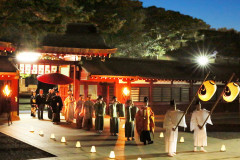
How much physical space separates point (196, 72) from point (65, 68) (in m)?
9.81

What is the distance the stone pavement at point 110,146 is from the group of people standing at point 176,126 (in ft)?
0.99

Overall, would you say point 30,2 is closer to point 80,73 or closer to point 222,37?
point 80,73

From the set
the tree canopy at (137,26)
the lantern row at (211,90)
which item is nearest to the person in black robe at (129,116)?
the lantern row at (211,90)

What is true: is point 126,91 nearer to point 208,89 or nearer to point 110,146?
point 110,146

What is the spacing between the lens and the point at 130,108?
1443 cm

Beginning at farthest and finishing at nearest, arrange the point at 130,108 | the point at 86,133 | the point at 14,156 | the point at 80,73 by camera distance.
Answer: the point at 80,73
the point at 86,133
the point at 130,108
the point at 14,156

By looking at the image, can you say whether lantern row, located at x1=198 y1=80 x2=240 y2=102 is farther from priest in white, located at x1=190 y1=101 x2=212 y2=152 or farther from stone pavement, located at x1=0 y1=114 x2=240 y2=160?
stone pavement, located at x1=0 y1=114 x2=240 y2=160

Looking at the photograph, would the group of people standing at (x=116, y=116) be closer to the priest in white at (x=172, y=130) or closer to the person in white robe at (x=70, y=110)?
the person in white robe at (x=70, y=110)

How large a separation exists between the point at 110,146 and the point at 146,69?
44.1 feet

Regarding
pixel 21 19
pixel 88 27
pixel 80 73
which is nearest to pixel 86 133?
pixel 21 19

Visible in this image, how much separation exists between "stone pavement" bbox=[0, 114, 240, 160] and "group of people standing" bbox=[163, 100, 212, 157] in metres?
0.30

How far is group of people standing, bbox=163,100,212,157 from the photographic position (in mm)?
11477

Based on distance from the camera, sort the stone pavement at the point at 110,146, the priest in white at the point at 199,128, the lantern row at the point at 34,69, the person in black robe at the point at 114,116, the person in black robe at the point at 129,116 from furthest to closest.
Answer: the lantern row at the point at 34,69 < the person in black robe at the point at 114,116 < the person in black robe at the point at 129,116 < the priest in white at the point at 199,128 < the stone pavement at the point at 110,146

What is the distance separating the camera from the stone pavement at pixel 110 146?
11.2m
